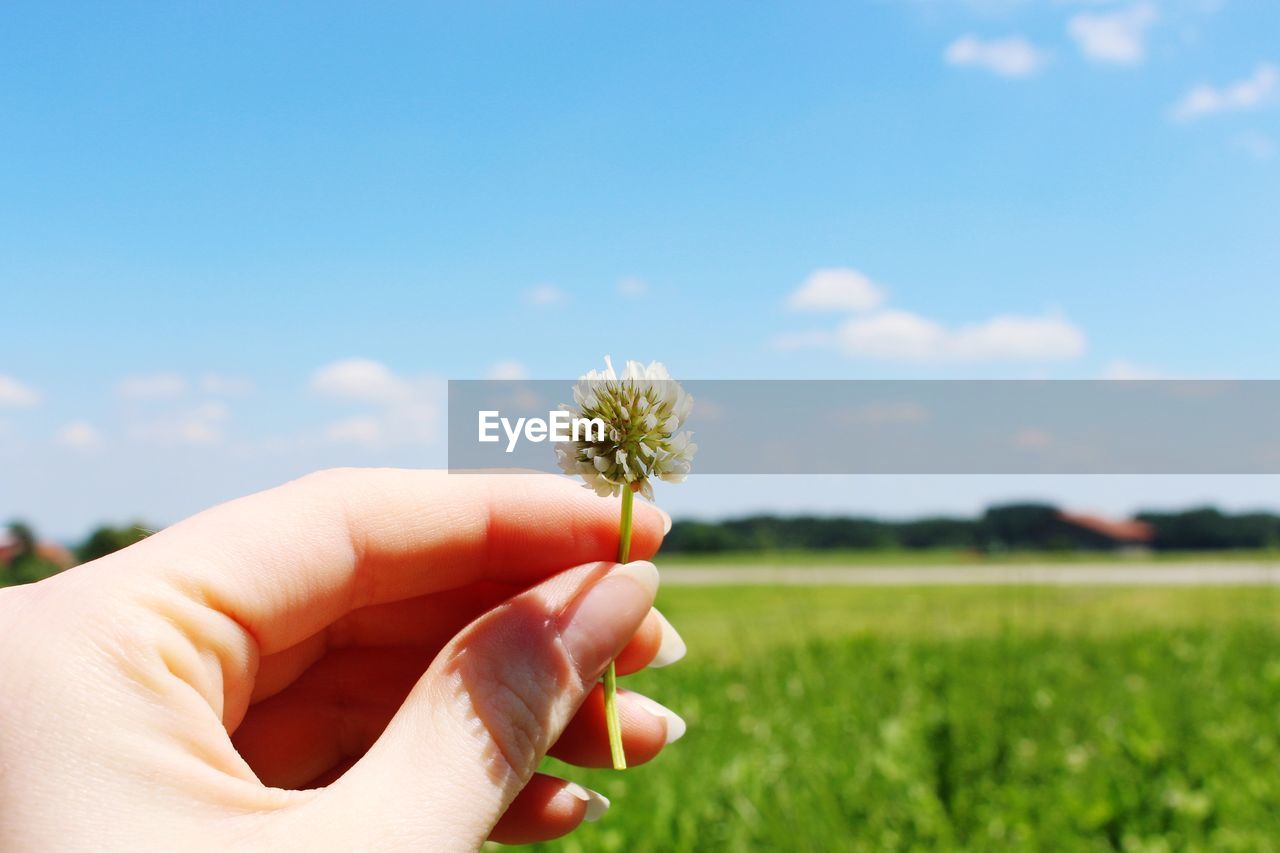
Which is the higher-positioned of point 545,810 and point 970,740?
point 545,810

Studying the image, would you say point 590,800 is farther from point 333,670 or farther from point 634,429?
point 634,429

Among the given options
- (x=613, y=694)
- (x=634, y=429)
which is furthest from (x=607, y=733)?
(x=634, y=429)

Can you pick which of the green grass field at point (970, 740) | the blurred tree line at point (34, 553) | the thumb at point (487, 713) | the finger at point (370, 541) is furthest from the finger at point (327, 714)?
the blurred tree line at point (34, 553)

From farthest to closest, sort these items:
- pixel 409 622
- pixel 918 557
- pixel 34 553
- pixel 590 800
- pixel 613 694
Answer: pixel 918 557 < pixel 34 553 < pixel 409 622 < pixel 590 800 < pixel 613 694

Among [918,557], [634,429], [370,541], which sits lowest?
[918,557]

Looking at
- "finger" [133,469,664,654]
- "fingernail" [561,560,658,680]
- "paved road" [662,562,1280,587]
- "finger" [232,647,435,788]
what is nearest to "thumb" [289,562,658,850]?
"fingernail" [561,560,658,680]

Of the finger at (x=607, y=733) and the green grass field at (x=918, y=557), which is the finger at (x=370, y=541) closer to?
the finger at (x=607, y=733)

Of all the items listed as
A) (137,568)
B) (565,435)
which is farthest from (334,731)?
(565,435)

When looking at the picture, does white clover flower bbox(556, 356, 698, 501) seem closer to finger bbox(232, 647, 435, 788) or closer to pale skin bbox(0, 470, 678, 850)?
pale skin bbox(0, 470, 678, 850)
